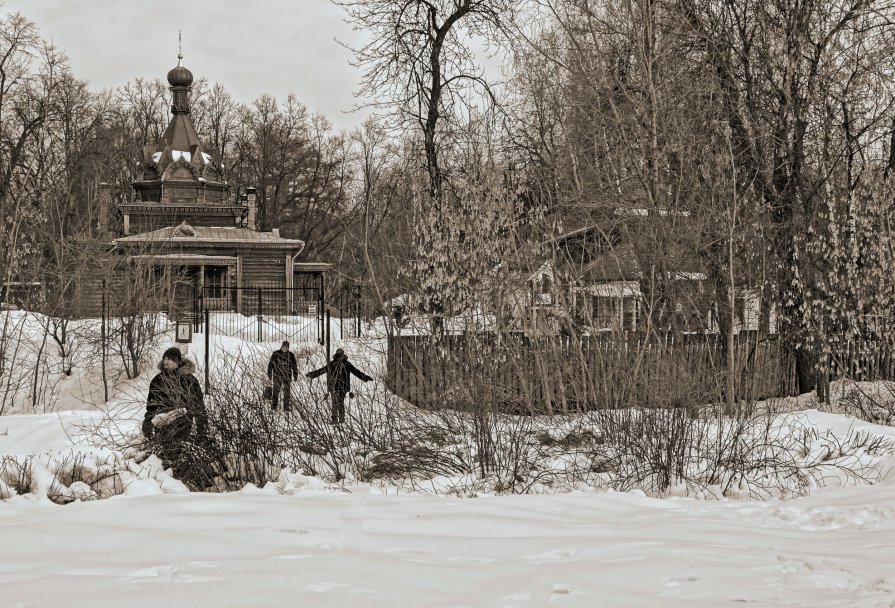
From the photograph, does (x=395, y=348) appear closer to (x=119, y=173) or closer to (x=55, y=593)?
(x=55, y=593)

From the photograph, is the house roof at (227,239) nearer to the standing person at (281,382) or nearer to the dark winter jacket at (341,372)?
the dark winter jacket at (341,372)

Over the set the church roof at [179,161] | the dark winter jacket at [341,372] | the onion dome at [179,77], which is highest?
the onion dome at [179,77]

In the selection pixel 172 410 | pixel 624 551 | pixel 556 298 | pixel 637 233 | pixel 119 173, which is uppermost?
pixel 119 173

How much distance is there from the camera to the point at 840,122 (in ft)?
53.8

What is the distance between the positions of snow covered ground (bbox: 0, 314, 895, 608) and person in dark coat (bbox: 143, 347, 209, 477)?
9.6 inches

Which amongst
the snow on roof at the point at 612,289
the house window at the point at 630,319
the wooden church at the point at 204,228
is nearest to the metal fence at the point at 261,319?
the wooden church at the point at 204,228

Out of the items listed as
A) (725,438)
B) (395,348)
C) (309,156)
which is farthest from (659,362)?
(309,156)

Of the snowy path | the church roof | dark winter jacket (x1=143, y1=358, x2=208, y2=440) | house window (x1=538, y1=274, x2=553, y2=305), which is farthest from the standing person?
the church roof

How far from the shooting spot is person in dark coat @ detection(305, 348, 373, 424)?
9016 mm

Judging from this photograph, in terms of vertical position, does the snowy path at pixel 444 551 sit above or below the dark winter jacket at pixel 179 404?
below

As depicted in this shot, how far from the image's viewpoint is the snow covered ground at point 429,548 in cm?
478

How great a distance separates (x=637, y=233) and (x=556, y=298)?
5.94 ft

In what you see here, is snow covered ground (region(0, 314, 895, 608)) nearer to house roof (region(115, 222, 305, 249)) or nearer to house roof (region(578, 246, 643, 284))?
house roof (region(578, 246, 643, 284))

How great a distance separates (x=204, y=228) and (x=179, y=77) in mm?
10807
